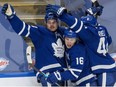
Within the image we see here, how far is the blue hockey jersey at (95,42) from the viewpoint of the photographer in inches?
147

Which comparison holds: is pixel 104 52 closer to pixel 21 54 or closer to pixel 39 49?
pixel 39 49

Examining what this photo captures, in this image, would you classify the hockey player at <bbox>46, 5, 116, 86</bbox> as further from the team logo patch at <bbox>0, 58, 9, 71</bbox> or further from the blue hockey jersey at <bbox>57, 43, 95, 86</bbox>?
the team logo patch at <bbox>0, 58, 9, 71</bbox>

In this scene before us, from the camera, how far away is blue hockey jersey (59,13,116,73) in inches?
147

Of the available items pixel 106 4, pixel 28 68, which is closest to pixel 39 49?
pixel 28 68

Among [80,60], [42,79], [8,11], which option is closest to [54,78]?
[42,79]

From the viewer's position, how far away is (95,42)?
3850 mm

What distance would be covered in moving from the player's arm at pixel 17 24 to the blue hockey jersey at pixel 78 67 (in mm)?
342

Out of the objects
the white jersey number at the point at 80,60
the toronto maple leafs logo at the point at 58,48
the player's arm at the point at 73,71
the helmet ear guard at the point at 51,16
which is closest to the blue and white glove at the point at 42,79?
the player's arm at the point at 73,71

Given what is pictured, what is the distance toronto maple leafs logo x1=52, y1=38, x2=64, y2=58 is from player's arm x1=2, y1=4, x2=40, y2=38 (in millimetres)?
204

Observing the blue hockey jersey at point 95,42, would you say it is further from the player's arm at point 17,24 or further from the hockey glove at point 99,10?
the player's arm at point 17,24

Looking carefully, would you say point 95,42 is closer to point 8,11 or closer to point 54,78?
point 54,78

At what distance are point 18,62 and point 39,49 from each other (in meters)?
0.40

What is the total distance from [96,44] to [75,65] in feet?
0.82

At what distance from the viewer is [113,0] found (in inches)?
167
